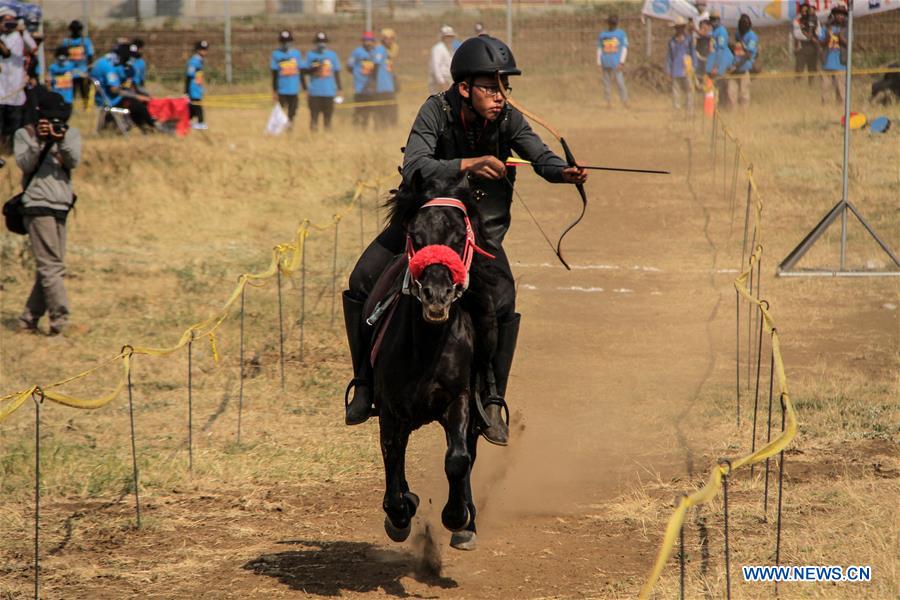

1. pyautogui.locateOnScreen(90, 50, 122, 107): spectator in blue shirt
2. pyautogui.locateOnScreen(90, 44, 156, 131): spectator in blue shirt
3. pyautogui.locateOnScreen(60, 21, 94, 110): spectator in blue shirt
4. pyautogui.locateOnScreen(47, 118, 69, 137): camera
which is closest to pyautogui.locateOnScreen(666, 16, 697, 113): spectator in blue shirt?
pyautogui.locateOnScreen(90, 44, 156, 131): spectator in blue shirt

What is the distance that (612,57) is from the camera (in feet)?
92.7

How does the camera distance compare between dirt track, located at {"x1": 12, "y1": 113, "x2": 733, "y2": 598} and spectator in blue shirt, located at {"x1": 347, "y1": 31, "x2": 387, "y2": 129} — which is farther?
spectator in blue shirt, located at {"x1": 347, "y1": 31, "x2": 387, "y2": 129}

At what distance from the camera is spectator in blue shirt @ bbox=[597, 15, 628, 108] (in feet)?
92.4

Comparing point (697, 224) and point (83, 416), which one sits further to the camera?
point (697, 224)

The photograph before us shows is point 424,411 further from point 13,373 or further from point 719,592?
point 13,373

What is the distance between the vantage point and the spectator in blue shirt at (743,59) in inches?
1002

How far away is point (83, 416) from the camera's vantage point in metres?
10.5

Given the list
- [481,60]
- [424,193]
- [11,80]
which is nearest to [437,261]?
[424,193]

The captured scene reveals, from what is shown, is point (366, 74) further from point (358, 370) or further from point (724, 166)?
point (358, 370)

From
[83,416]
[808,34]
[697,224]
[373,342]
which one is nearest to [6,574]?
[373,342]

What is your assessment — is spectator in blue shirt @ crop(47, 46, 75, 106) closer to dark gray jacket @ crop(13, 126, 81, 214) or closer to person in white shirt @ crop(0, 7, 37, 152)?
person in white shirt @ crop(0, 7, 37, 152)

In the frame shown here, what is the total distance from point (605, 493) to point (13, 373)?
646cm

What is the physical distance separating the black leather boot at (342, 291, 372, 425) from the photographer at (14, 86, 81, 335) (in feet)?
20.5

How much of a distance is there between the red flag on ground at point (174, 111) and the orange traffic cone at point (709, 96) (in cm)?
1113
